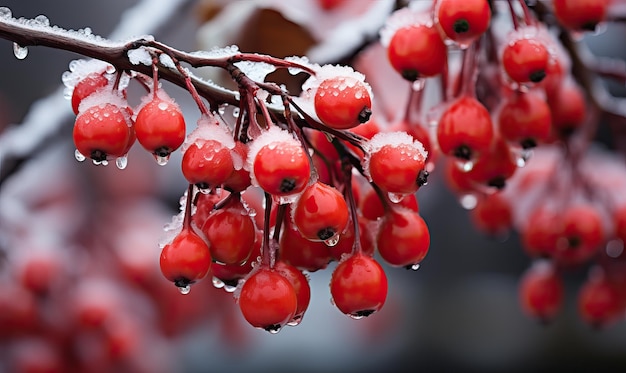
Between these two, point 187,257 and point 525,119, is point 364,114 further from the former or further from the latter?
point 525,119

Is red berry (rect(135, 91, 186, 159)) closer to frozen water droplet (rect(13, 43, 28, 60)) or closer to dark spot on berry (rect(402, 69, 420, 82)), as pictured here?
frozen water droplet (rect(13, 43, 28, 60))

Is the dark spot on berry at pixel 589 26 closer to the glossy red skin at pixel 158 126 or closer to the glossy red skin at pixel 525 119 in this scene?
the glossy red skin at pixel 525 119

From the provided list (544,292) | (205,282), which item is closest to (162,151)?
(544,292)

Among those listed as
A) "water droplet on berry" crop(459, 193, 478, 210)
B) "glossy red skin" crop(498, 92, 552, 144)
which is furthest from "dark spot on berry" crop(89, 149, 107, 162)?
"water droplet on berry" crop(459, 193, 478, 210)

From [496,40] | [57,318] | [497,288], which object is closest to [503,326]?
[497,288]

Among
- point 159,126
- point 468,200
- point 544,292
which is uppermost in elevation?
point 159,126

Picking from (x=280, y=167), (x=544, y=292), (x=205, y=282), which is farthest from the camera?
(x=205, y=282)
